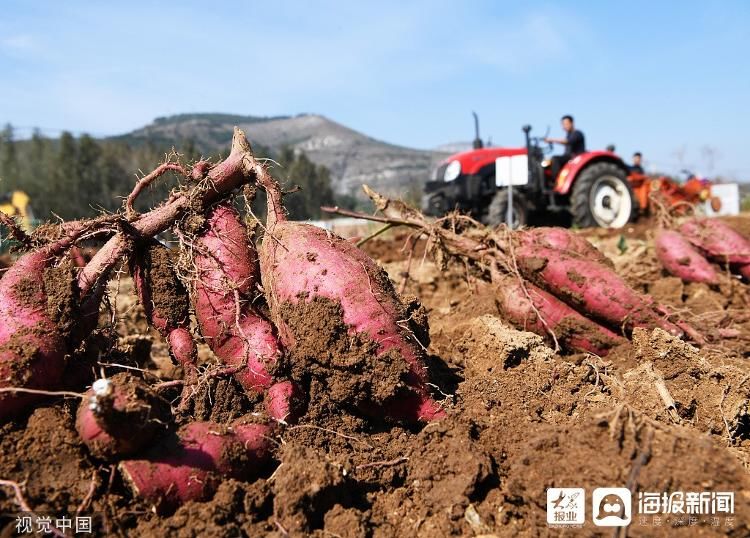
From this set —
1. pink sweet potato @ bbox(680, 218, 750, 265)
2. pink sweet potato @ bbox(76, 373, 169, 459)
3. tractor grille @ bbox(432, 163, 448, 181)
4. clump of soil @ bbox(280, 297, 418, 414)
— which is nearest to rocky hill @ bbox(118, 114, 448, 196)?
tractor grille @ bbox(432, 163, 448, 181)

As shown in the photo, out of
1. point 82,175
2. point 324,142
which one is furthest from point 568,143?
point 324,142

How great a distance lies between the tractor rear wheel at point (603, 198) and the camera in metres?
9.29

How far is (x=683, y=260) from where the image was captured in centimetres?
475

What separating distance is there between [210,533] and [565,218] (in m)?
9.83

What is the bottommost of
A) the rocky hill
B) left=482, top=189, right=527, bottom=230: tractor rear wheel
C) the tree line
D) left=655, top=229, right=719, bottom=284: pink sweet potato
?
left=655, top=229, right=719, bottom=284: pink sweet potato

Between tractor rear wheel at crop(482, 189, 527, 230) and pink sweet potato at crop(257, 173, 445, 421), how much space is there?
6.73 meters

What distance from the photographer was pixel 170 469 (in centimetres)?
189

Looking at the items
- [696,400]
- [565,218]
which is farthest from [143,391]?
[565,218]

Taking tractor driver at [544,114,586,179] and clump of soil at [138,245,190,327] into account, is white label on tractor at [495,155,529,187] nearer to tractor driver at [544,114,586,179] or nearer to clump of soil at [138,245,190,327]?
tractor driver at [544,114,586,179]

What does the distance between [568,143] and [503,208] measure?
75.3 inches

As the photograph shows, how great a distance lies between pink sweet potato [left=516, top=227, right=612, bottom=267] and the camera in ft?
12.4

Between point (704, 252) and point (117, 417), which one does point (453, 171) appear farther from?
point (117, 417)

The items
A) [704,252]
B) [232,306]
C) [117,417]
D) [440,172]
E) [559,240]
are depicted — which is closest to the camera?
[117,417]

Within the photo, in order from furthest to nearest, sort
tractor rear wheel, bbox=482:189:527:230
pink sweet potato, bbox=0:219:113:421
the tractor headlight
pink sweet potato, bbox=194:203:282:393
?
the tractor headlight → tractor rear wheel, bbox=482:189:527:230 → pink sweet potato, bbox=194:203:282:393 → pink sweet potato, bbox=0:219:113:421
